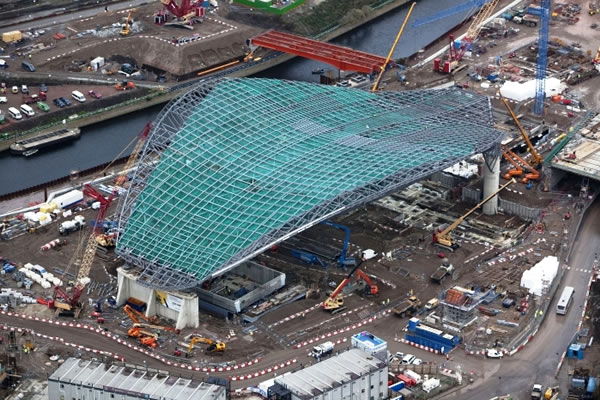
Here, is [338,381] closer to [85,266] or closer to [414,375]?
[414,375]

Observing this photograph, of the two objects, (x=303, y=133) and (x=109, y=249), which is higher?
(x=303, y=133)

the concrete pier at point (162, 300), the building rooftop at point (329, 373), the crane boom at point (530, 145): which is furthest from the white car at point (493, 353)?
the crane boom at point (530, 145)

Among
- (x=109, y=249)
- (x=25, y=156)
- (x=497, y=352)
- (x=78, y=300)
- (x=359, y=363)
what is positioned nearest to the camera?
(x=359, y=363)

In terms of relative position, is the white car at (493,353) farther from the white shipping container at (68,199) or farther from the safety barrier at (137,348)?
the white shipping container at (68,199)

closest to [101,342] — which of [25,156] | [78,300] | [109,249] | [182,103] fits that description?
[78,300]

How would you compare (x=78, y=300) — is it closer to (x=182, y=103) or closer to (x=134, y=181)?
(x=134, y=181)

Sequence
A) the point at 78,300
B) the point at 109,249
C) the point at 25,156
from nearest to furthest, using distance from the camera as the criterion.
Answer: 1. the point at 78,300
2. the point at 109,249
3. the point at 25,156
